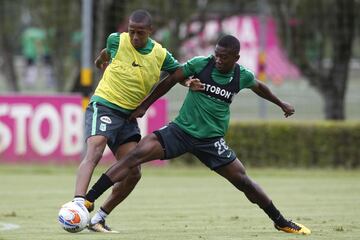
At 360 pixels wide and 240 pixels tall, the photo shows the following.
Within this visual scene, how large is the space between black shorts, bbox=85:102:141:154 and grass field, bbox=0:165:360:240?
3.42 feet

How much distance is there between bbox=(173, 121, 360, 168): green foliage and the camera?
76.0ft

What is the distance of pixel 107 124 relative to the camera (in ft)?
35.9

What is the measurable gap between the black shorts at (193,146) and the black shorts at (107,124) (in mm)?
408

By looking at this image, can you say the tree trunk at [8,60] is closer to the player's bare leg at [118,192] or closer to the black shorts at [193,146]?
the player's bare leg at [118,192]

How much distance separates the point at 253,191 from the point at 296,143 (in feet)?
40.4

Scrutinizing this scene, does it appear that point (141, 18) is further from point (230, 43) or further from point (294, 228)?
point (294, 228)

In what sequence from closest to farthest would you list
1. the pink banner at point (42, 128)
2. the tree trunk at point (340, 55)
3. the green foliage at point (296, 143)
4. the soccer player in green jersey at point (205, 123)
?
the soccer player in green jersey at point (205, 123) < the pink banner at point (42, 128) < the green foliage at point (296, 143) < the tree trunk at point (340, 55)

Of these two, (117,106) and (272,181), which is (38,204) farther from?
(272,181)

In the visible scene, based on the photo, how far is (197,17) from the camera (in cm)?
3039

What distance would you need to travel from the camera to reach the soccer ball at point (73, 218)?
1016 centimetres

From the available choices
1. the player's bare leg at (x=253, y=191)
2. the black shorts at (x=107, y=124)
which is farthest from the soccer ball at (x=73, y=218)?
the player's bare leg at (x=253, y=191)

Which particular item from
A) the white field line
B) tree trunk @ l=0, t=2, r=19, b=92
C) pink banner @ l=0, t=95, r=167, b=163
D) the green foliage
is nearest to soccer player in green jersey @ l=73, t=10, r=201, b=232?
the white field line

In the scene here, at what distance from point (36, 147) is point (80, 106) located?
132cm

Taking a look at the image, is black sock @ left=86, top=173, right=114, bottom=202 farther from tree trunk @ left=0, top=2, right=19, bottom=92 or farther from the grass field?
tree trunk @ left=0, top=2, right=19, bottom=92
